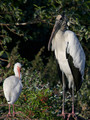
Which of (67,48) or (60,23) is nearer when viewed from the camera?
(67,48)

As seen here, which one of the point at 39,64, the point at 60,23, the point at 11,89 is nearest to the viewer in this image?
the point at 11,89

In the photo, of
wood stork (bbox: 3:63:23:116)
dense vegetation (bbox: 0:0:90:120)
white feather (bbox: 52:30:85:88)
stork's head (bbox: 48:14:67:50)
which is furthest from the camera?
stork's head (bbox: 48:14:67:50)

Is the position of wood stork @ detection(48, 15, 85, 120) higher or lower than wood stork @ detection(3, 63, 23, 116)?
higher

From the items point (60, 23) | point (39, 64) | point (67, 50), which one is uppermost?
point (60, 23)

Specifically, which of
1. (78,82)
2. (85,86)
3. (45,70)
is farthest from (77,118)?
(45,70)

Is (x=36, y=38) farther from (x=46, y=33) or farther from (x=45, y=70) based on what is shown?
(x=45, y=70)

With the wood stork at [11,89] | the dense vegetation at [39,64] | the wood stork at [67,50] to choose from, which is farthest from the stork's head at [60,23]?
the wood stork at [11,89]

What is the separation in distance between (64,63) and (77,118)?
3.01 ft

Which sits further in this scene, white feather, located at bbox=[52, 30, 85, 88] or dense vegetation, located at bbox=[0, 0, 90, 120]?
white feather, located at bbox=[52, 30, 85, 88]

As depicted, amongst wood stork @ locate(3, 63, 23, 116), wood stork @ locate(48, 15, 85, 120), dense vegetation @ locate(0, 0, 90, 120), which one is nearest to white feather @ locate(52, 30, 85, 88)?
wood stork @ locate(48, 15, 85, 120)

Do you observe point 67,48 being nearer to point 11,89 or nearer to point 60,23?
point 60,23

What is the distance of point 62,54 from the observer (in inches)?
203

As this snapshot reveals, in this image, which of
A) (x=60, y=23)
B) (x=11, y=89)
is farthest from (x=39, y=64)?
(x=11, y=89)

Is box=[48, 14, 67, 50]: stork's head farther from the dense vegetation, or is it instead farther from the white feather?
the dense vegetation
